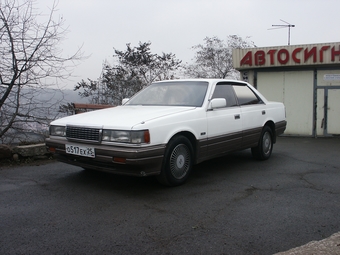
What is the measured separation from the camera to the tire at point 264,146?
6496 mm

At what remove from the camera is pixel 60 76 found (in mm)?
7012

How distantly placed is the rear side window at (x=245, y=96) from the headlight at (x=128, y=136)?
99.1 inches

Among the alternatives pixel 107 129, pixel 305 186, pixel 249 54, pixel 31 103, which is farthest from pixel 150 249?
pixel 249 54

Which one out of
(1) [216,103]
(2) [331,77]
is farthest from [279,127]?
(2) [331,77]

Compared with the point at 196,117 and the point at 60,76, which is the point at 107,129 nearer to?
the point at 196,117

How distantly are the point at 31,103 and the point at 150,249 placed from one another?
5.14 m

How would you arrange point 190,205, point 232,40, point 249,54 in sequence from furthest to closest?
point 232,40 < point 249,54 < point 190,205

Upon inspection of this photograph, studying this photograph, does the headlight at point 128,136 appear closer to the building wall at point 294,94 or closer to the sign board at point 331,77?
the building wall at point 294,94

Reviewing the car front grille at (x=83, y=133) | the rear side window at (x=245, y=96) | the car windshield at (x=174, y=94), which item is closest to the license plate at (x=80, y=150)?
the car front grille at (x=83, y=133)

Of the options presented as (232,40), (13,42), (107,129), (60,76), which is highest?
(232,40)

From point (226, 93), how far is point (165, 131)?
6.33 ft

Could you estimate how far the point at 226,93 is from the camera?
5770 millimetres

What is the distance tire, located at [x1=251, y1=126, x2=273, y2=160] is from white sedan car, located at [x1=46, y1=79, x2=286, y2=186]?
15 centimetres

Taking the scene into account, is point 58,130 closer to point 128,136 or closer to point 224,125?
point 128,136
